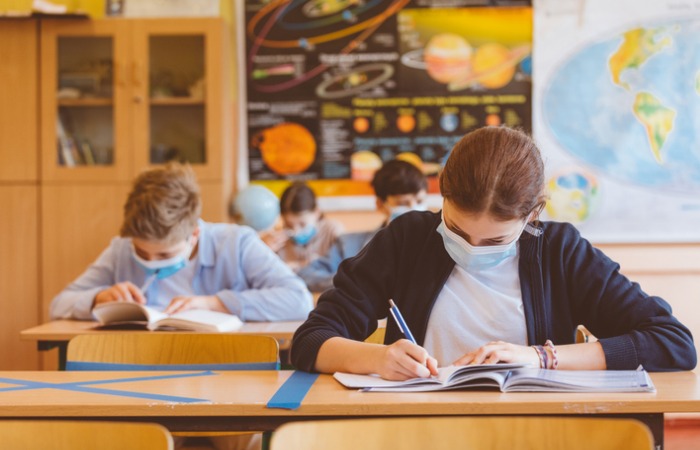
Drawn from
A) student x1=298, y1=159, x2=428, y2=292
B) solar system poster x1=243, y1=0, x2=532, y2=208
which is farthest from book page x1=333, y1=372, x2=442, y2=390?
solar system poster x1=243, y1=0, x2=532, y2=208

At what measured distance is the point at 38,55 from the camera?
4434mm

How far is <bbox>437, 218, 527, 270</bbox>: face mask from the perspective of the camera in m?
1.69

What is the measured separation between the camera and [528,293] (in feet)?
5.71

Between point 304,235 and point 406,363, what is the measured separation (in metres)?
2.91

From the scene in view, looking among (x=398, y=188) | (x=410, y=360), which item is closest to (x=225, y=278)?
(x=398, y=188)

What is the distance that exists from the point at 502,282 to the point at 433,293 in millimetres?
150

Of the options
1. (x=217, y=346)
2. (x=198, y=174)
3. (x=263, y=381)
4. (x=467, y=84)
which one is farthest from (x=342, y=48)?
(x=263, y=381)

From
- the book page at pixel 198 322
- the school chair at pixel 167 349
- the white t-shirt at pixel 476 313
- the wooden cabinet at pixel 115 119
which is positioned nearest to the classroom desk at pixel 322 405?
the white t-shirt at pixel 476 313

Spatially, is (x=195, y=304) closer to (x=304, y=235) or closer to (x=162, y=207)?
(x=162, y=207)

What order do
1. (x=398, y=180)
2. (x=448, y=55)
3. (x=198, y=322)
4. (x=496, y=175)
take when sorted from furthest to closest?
(x=448, y=55) → (x=398, y=180) → (x=198, y=322) → (x=496, y=175)

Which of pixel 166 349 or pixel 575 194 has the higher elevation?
pixel 575 194

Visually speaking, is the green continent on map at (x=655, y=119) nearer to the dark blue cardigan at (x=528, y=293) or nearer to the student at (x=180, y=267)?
the student at (x=180, y=267)

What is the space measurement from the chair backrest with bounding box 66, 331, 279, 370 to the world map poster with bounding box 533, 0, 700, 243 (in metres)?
2.85

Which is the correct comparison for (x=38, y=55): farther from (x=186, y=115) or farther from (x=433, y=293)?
(x=433, y=293)
